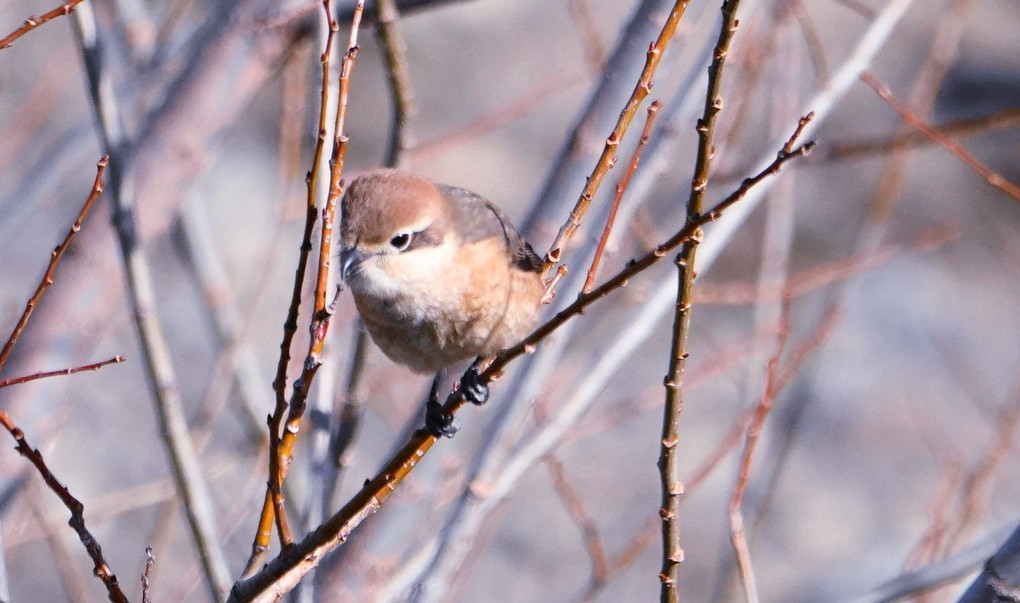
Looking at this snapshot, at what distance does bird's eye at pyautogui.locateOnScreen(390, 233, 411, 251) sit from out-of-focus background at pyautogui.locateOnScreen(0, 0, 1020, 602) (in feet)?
1.67

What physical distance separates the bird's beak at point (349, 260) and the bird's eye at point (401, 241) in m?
0.13

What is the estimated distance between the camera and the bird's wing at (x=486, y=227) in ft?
12.3

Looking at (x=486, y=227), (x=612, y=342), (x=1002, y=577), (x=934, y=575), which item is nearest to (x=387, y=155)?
(x=486, y=227)

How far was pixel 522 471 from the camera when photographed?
3.68 metres

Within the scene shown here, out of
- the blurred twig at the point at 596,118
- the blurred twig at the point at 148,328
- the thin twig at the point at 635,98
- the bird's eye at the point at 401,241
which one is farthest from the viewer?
the blurred twig at the point at 596,118

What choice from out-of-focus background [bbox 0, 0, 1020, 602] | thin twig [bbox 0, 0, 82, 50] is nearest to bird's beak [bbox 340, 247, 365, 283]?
out-of-focus background [bbox 0, 0, 1020, 602]

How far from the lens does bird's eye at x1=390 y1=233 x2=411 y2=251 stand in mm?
3426

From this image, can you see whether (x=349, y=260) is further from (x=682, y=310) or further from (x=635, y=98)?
(x=682, y=310)

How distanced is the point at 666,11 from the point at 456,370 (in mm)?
1668

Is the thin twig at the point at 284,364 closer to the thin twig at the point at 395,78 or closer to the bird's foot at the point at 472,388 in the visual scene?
the bird's foot at the point at 472,388

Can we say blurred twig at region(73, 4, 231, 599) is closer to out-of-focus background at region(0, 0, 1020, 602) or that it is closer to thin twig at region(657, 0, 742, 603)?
out-of-focus background at region(0, 0, 1020, 602)

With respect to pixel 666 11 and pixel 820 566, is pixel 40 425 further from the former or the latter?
pixel 820 566

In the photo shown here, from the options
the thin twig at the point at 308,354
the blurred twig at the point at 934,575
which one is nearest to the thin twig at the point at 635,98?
the thin twig at the point at 308,354

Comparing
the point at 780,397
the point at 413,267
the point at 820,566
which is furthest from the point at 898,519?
the point at 413,267
